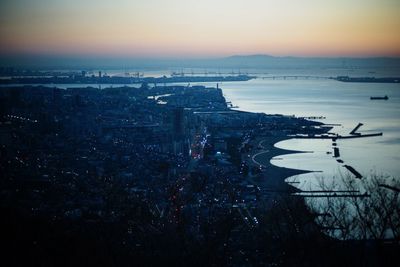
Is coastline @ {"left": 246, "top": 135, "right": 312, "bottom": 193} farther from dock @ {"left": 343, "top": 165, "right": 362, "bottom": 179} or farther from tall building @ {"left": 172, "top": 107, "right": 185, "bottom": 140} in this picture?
tall building @ {"left": 172, "top": 107, "right": 185, "bottom": 140}

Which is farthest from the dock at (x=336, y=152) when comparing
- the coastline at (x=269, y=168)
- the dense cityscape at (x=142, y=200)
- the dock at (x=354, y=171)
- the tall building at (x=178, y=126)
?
the tall building at (x=178, y=126)

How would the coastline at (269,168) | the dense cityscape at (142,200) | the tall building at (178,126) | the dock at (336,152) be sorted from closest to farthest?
the dense cityscape at (142,200) → the coastline at (269,168) → the dock at (336,152) → the tall building at (178,126)

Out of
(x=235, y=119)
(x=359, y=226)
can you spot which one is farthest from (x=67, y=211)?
(x=235, y=119)

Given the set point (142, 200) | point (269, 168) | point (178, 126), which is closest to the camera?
point (142, 200)

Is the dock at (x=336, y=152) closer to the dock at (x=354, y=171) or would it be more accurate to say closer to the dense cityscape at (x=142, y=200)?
the dock at (x=354, y=171)

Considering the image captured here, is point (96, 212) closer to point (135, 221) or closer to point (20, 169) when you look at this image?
point (135, 221)

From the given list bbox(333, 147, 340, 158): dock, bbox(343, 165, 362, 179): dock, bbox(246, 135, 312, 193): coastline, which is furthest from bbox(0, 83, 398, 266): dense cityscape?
bbox(333, 147, 340, 158): dock

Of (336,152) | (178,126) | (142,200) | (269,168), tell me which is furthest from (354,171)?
(178,126)

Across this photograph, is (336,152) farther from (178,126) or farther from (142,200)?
(142,200)

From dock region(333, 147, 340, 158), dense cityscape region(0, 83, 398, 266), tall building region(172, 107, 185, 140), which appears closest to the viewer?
dense cityscape region(0, 83, 398, 266)

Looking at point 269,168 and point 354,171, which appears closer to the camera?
point 354,171

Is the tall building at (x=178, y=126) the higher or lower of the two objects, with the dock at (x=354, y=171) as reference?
higher
